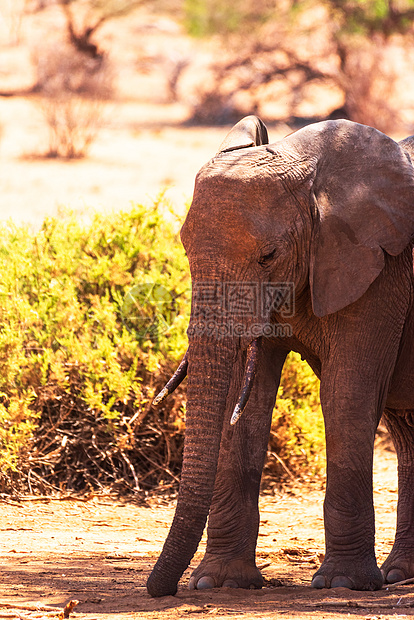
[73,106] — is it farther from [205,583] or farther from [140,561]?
[205,583]

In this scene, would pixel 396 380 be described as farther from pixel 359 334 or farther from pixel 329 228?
pixel 329 228

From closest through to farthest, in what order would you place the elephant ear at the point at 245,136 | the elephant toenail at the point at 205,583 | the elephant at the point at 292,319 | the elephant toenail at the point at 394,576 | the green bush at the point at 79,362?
the elephant at the point at 292,319 → the elephant ear at the point at 245,136 → the elephant toenail at the point at 205,583 → the elephant toenail at the point at 394,576 → the green bush at the point at 79,362

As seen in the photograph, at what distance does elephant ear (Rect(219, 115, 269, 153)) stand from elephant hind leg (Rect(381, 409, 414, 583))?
166cm

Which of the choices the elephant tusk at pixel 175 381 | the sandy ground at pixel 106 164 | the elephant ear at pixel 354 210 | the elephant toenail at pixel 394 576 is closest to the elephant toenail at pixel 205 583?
the elephant tusk at pixel 175 381

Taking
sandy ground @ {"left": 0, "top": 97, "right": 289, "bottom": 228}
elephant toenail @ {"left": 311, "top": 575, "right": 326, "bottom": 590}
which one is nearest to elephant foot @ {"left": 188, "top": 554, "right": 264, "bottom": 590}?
elephant toenail @ {"left": 311, "top": 575, "right": 326, "bottom": 590}

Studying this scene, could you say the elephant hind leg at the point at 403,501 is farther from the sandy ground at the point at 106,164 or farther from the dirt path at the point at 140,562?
the sandy ground at the point at 106,164

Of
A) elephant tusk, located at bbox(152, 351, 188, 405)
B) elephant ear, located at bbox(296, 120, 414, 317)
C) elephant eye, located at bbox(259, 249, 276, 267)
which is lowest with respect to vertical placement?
elephant tusk, located at bbox(152, 351, 188, 405)

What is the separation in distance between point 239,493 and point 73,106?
14.8 metres

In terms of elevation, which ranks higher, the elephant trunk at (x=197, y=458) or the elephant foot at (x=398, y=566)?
the elephant trunk at (x=197, y=458)

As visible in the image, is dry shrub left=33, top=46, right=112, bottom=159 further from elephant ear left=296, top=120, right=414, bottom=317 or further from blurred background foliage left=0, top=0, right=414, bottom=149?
elephant ear left=296, top=120, right=414, bottom=317

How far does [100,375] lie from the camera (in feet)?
21.0

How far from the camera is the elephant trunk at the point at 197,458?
12.3ft

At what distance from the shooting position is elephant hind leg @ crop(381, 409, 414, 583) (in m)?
4.98

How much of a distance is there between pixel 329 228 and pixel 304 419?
290cm
